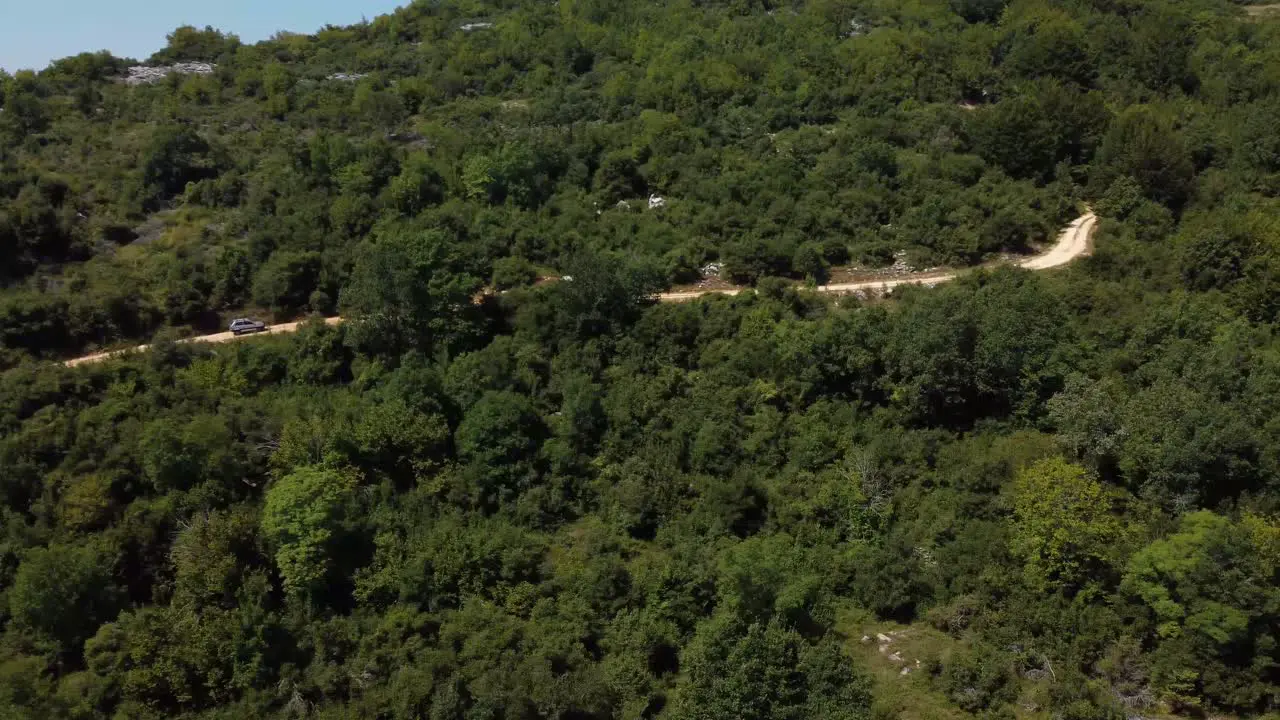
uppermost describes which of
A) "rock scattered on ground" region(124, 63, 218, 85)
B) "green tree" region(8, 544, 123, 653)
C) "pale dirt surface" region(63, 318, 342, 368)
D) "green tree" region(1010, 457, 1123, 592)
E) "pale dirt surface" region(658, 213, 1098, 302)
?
"rock scattered on ground" region(124, 63, 218, 85)

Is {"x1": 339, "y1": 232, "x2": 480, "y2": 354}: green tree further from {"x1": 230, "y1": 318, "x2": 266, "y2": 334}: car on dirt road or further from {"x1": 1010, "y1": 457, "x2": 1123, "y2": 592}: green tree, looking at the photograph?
{"x1": 1010, "y1": 457, "x2": 1123, "y2": 592}: green tree

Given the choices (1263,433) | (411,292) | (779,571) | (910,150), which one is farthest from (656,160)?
(1263,433)

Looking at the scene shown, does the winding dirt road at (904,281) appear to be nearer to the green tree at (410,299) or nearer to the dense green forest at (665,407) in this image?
the dense green forest at (665,407)

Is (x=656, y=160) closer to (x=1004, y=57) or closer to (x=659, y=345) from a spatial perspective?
(x=659, y=345)

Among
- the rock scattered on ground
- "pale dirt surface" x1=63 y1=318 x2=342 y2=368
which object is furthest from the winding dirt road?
the rock scattered on ground

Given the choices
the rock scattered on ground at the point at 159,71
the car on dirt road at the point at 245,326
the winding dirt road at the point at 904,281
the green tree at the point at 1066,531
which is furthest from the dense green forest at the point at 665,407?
the rock scattered on ground at the point at 159,71

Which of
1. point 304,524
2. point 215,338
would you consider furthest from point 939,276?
point 215,338
